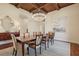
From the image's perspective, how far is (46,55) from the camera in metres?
2.22

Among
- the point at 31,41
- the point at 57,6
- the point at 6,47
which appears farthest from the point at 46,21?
the point at 6,47

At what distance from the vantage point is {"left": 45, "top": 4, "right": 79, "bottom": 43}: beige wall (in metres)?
2.13

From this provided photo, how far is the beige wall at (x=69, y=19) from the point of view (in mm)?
2135

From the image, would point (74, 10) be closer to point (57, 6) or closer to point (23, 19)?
point (57, 6)

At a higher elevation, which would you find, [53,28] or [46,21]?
[46,21]

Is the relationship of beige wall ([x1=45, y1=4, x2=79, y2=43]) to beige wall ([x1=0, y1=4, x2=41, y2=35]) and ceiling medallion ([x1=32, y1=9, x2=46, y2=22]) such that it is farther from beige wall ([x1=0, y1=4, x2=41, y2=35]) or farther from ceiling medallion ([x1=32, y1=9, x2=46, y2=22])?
beige wall ([x1=0, y1=4, x2=41, y2=35])

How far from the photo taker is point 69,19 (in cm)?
217

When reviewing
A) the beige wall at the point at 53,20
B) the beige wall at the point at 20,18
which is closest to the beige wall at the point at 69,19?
the beige wall at the point at 53,20

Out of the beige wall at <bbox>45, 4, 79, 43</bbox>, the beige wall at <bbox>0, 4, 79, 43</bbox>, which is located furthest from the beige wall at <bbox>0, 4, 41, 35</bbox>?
the beige wall at <bbox>45, 4, 79, 43</bbox>

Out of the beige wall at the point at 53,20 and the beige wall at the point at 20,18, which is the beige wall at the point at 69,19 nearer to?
the beige wall at the point at 53,20

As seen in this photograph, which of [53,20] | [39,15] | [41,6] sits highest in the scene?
[41,6]

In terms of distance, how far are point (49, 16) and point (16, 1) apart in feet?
2.32

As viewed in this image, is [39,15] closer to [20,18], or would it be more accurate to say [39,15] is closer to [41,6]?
[41,6]

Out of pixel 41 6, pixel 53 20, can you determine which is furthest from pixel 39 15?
pixel 53 20
